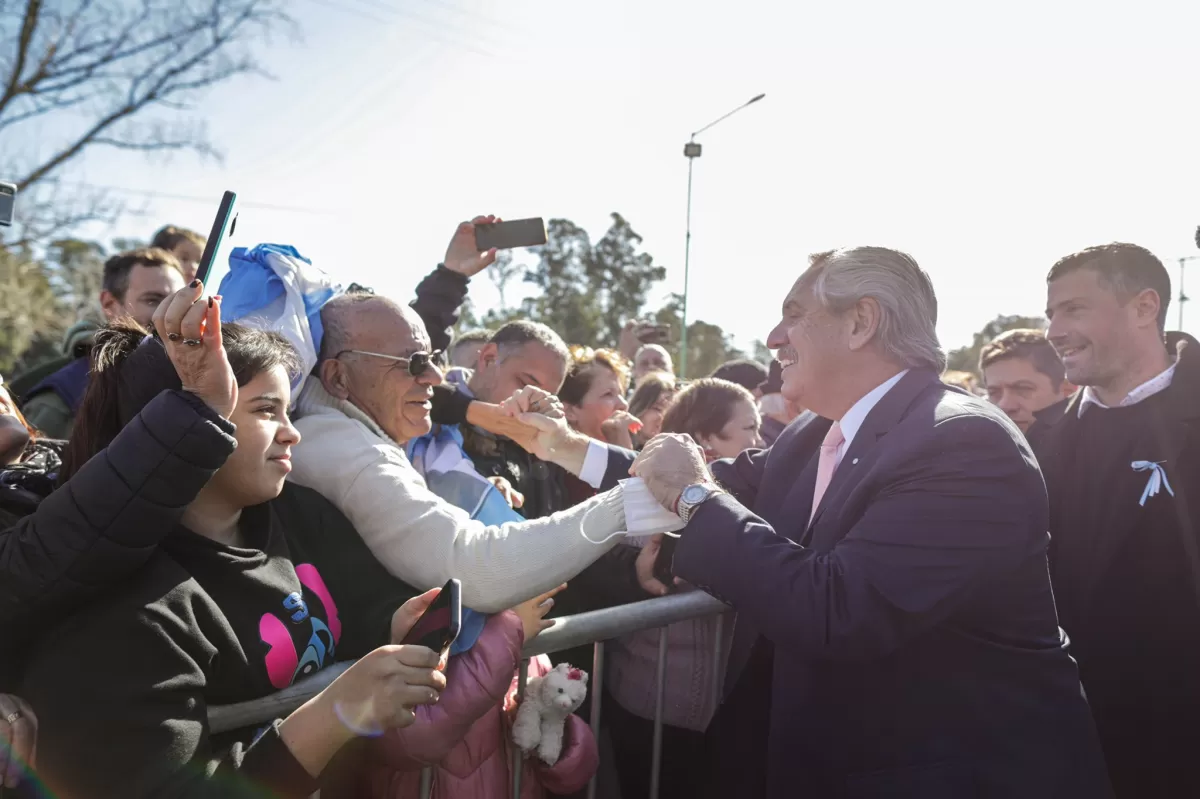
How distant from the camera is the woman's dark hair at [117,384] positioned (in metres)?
1.55

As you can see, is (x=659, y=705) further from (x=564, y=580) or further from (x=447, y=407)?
(x=447, y=407)

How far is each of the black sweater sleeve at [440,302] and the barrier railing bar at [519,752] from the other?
197 centimetres

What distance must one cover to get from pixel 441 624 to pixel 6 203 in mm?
1255

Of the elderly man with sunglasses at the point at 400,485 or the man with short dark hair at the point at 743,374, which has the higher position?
the elderly man with sunglasses at the point at 400,485

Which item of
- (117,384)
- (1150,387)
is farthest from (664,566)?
(1150,387)

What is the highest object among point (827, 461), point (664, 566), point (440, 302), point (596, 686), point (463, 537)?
point (440, 302)

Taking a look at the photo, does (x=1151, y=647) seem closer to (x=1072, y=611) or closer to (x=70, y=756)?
(x=1072, y=611)

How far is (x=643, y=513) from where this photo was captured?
6.58 ft

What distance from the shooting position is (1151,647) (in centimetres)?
289

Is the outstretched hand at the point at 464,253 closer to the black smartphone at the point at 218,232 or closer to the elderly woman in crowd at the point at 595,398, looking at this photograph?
the elderly woman in crowd at the point at 595,398

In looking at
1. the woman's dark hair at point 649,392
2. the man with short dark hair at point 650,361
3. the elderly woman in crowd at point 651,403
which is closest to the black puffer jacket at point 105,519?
the elderly woman in crowd at point 651,403

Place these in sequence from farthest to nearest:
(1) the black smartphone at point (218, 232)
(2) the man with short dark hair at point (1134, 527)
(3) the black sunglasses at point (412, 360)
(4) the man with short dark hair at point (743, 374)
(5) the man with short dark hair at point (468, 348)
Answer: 1. (4) the man with short dark hair at point (743, 374)
2. (5) the man with short dark hair at point (468, 348)
3. (2) the man with short dark hair at point (1134, 527)
4. (3) the black sunglasses at point (412, 360)
5. (1) the black smartphone at point (218, 232)

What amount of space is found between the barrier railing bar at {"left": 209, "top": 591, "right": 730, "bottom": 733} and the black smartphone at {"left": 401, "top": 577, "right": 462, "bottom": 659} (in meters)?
0.23

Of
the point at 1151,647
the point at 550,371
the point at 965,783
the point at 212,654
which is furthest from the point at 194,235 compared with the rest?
the point at 1151,647
